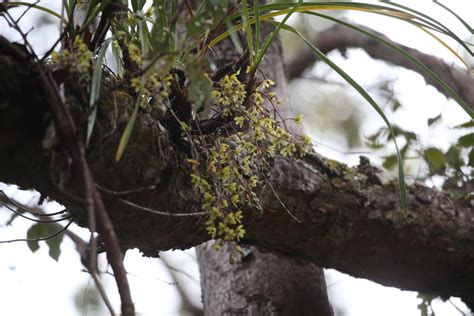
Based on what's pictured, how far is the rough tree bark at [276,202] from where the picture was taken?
64 cm

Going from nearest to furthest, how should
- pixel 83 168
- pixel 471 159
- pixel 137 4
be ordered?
pixel 83 168 → pixel 137 4 → pixel 471 159

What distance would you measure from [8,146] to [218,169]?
0.28 metres

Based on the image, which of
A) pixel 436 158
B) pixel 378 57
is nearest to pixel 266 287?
pixel 436 158

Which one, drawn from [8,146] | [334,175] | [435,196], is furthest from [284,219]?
[8,146]

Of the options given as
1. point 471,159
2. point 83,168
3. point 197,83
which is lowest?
point 83,168

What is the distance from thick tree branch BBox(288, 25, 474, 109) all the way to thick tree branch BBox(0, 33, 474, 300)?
663mm

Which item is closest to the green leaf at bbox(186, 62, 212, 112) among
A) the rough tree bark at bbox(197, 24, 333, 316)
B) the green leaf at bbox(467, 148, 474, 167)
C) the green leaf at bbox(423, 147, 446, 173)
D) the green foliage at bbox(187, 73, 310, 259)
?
the green foliage at bbox(187, 73, 310, 259)

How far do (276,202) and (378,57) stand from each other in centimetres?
115

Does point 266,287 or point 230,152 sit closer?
point 230,152

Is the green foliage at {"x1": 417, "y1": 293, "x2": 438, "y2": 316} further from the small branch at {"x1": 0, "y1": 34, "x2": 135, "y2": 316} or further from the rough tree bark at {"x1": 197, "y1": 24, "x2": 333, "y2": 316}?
the small branch at {"x1": 0, "y1": 34, "x2": 135, "y2": 316}

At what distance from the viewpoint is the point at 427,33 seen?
0.90 m

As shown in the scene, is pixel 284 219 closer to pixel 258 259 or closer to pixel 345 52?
pixel 258 259

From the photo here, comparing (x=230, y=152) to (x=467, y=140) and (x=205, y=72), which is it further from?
(x=467, y=140)

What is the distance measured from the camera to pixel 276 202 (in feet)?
3.36
